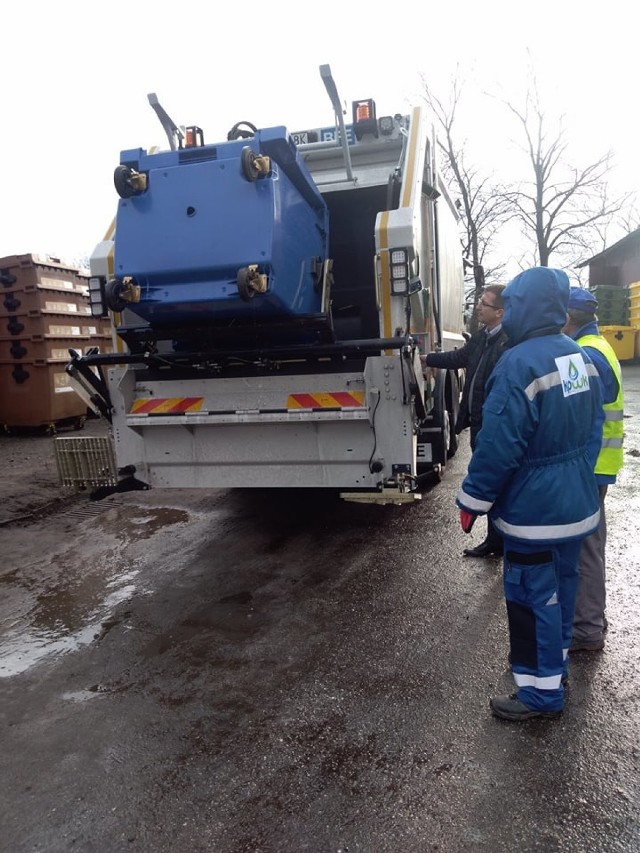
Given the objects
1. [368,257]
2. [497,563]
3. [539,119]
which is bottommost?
[497,563]

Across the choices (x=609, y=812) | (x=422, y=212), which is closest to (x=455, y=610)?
(x=609, y=812)

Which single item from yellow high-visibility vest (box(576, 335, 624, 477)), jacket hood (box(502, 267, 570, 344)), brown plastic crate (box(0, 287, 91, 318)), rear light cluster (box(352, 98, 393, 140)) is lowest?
yellow high-visibility vest (box(576, 335, 624, 477))

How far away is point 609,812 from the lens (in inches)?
77.2

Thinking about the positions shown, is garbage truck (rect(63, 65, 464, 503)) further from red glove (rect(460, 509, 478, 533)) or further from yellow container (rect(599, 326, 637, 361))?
yellow container (rect(599, 326, 637, 361))

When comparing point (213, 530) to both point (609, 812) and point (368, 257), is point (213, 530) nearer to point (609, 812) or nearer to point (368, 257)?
point (368, 257)

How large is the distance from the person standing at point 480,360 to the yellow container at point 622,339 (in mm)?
15818

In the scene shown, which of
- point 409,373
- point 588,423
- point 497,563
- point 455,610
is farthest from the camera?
point 497,563

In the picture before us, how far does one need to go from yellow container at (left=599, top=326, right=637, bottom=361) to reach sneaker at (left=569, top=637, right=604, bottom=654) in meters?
17.0

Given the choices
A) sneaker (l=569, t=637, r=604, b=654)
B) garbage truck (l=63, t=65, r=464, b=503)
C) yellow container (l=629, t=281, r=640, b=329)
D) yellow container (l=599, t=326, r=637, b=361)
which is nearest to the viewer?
sneaker (l=569, t=637, r=604, b=654)

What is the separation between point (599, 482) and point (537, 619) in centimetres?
94

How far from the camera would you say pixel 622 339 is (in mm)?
18203

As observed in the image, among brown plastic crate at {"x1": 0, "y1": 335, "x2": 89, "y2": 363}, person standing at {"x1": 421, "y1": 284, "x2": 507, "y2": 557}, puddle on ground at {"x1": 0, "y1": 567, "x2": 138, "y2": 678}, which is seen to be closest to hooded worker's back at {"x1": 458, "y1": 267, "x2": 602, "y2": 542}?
person standing at {"x1": 421, "y1": 284, "x2": 507, "y2": 557}

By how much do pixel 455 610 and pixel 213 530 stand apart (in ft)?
7.91

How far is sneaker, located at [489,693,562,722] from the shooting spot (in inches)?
95.8
